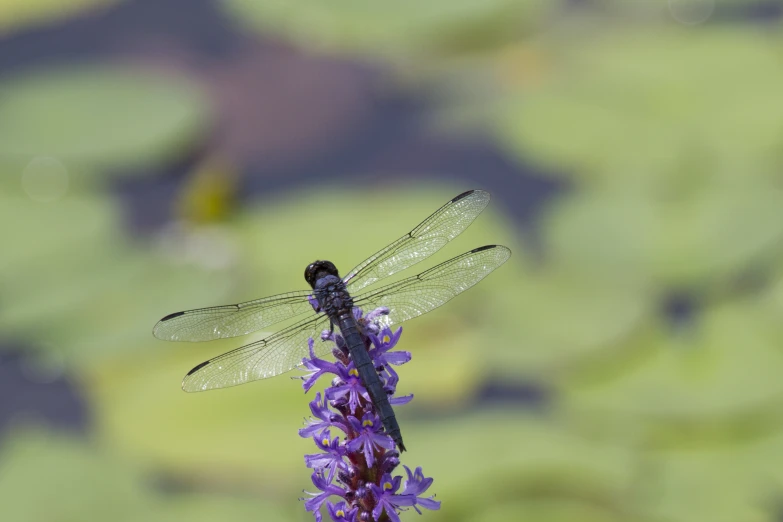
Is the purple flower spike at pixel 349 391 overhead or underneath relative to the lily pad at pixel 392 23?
underneath

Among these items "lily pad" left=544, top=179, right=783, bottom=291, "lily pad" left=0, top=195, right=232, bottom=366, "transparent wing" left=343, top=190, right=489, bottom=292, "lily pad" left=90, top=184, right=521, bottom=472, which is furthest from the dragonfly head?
"lily pad" left=544, top=179, right=783, bottom=291

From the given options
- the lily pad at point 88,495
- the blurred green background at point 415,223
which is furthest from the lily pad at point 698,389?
the lily pad at point 88,495

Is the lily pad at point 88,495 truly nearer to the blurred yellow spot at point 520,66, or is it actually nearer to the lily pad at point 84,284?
the lily pad at point 84,284

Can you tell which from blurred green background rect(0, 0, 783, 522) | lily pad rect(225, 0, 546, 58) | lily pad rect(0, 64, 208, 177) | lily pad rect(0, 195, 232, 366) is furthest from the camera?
lily pad rect(225, 0, 546, 58)

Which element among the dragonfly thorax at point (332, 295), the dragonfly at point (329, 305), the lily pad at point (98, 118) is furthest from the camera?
the lily pad at point (98, 118)

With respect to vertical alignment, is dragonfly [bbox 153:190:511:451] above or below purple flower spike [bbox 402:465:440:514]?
above

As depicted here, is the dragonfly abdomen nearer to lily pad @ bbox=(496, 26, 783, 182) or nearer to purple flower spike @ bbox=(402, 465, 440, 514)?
purple flower spike @ bbox=(402, 465, 440, 514)
